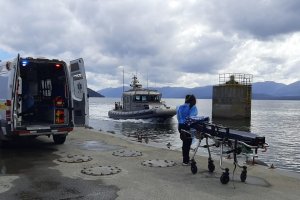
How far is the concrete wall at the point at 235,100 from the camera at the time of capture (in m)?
54.1

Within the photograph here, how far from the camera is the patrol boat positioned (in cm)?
Result: 4006

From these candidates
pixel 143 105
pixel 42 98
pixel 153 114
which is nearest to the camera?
pixel 42 98

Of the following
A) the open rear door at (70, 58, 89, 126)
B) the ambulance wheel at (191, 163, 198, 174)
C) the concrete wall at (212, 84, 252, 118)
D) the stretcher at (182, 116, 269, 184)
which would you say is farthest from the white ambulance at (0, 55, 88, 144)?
the concrete wall at (212, 84, 252, 118)

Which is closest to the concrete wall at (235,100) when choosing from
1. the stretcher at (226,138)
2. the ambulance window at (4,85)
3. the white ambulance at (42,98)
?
the white ambulance at (42,98)

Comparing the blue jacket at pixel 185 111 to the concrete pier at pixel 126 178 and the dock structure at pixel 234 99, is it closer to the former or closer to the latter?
the concrete pier at pixel 126 178

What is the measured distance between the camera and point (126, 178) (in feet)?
24.6

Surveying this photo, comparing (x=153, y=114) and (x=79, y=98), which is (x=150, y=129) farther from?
(x=79, y=98)

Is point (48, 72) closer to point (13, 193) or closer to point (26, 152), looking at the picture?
point (26, 152)

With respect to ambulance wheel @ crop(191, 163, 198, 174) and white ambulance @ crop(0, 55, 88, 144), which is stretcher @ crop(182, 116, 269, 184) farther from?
white ambulance @ crop(0, 55, 88, 144)

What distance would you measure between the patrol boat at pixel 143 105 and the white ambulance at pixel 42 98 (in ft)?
90.4

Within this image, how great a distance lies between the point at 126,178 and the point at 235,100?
49044mm

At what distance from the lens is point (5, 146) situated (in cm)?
1106

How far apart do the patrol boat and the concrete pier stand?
2922 cm

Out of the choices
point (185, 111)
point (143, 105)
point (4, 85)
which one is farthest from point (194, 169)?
point (143, 105)
